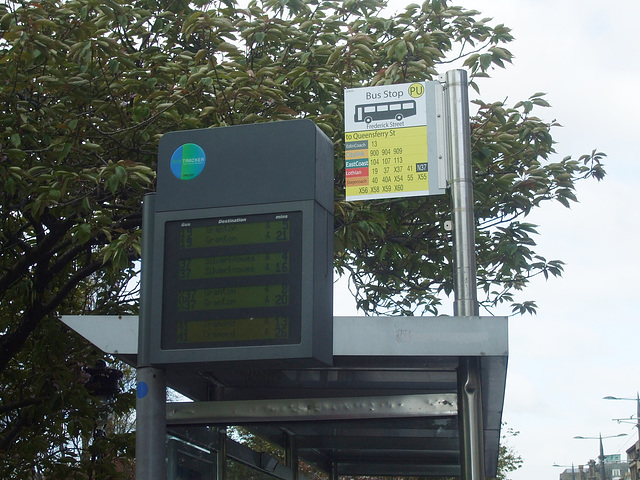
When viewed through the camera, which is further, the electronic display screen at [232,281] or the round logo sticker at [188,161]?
the round logo sticker at [188,161]

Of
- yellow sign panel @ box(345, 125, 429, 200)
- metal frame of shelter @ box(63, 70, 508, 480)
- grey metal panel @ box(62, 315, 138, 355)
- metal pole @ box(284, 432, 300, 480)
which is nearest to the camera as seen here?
metal frame of shelter @ box(63, 70, 508, 480)

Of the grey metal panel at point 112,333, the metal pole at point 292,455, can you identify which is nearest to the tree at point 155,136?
the metal pole at point 292,455

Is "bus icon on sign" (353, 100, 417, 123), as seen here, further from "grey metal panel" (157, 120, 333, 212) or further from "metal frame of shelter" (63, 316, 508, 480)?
"grey metal panel" (157, 120, 333, 212)

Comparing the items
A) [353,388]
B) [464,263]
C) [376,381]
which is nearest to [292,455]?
[353,388]

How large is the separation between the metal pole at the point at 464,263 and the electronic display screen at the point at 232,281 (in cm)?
174

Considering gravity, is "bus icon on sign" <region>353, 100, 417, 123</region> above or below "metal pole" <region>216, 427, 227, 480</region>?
above

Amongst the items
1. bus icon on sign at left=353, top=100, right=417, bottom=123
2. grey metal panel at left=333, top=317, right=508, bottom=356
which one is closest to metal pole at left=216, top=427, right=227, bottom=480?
A: grey metal panel at left=333, top=317, right=508, bottom=356

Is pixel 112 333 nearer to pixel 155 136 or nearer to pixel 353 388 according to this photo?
pixel 353 388

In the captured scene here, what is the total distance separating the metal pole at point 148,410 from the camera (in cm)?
414

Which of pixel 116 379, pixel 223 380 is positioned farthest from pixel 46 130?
pixel 223 380

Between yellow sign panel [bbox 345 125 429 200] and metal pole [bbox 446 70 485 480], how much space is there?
22 cm

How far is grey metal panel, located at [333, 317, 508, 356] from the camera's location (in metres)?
5.07

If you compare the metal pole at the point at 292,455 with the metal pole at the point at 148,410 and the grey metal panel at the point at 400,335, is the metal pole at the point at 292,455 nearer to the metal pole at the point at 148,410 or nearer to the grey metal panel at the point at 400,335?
the grey metal panel at the point at 400,335

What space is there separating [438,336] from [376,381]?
1.78 meters
